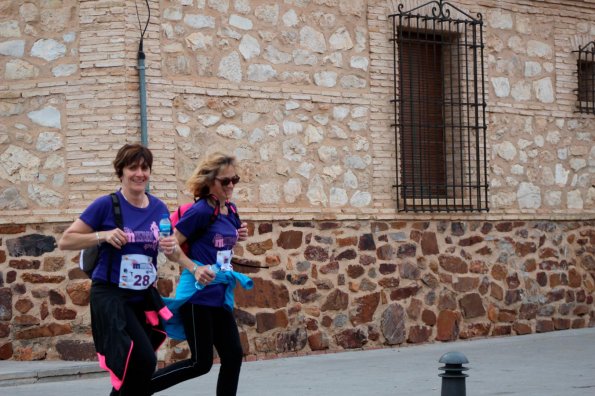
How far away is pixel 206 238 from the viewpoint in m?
7.83

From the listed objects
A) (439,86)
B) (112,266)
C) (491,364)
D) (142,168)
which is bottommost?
(491,364)

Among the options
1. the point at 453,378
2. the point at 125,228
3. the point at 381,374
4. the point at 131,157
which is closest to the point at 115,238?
the point at 125,228

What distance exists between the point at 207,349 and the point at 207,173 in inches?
44.0

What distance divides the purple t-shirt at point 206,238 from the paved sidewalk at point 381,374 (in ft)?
7.69

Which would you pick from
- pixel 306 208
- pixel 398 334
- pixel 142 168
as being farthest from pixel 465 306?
pixel 142 168

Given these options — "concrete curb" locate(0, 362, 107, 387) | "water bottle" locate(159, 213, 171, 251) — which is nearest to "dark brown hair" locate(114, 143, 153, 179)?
"water bottle" locate(159, 213, 171, 251)

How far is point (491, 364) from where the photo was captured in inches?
471

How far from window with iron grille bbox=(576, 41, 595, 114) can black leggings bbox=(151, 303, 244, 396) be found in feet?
31.3

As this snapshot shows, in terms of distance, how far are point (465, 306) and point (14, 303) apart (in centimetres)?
531

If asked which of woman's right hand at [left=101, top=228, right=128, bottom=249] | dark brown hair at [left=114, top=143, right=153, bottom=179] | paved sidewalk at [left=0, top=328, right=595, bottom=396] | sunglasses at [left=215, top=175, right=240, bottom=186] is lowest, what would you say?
paved sidewalk at [left=0, top=328, right=595, bottom=396]

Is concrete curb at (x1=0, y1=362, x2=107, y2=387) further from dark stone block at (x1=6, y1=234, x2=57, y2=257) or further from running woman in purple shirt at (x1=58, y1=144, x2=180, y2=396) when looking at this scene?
running woman in purple shirt at (x1=58, y1=144, x2=180, y2=396)

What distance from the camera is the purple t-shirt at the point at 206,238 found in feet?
25.4

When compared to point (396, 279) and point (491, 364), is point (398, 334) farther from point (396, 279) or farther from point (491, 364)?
point (491, 364)

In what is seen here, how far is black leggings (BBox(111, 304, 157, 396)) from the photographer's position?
7.00 meters
